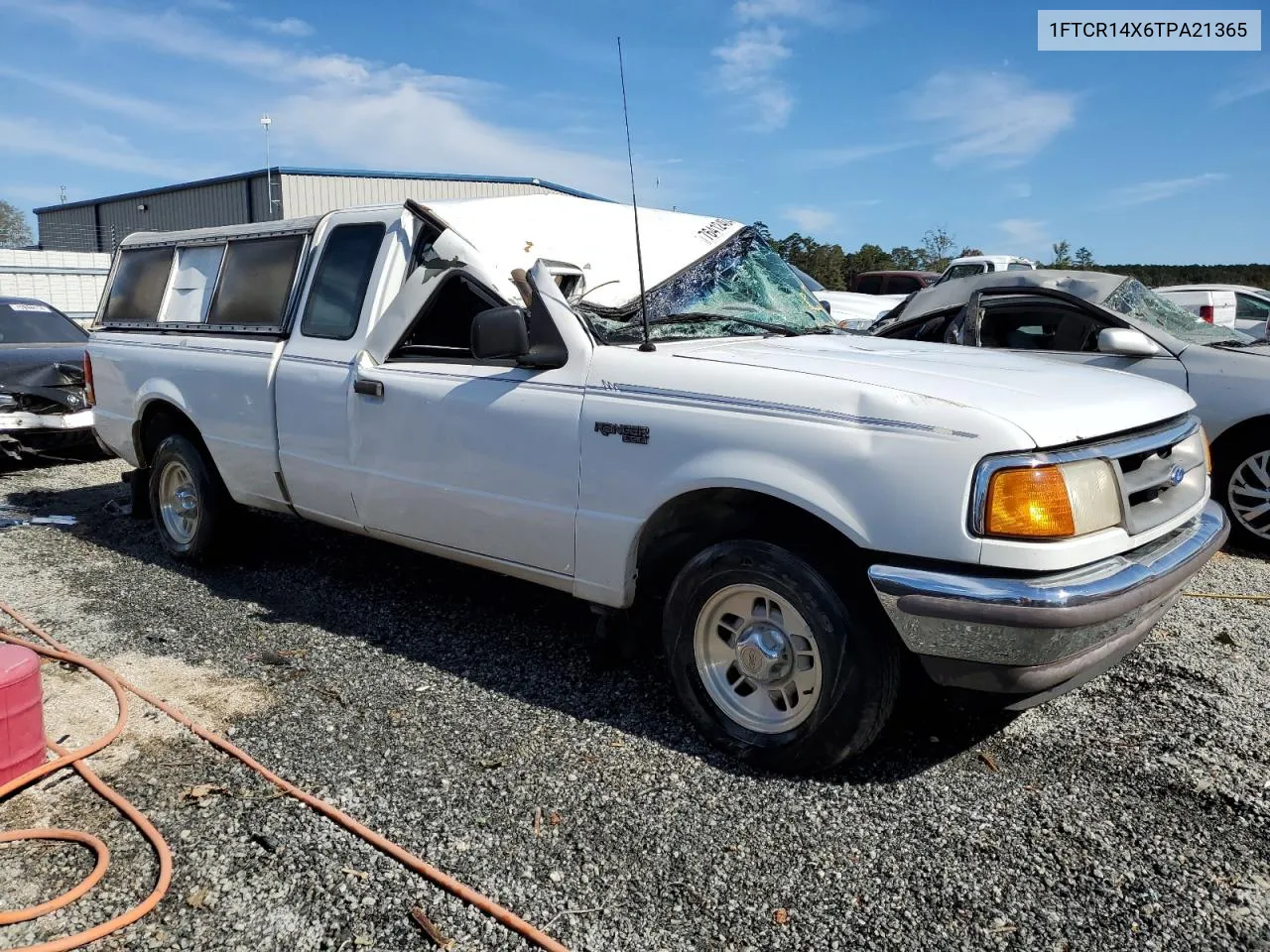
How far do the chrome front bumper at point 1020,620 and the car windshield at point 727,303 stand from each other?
1.54 m

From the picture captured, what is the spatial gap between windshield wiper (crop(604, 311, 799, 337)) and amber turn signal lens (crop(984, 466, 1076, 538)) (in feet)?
5.46

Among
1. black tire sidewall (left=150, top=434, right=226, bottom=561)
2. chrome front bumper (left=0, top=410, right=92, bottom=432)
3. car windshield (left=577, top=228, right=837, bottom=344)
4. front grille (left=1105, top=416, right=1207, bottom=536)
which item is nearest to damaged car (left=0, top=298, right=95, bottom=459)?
chrome front bumper (left=0, top=410, right=92, bottom=432)

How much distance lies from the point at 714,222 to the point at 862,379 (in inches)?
83.0

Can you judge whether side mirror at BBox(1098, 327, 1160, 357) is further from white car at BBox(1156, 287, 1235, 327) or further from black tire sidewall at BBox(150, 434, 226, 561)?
black tire sidewall at BBox(150, 434, 226, 561)

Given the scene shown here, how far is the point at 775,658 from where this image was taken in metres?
3.21

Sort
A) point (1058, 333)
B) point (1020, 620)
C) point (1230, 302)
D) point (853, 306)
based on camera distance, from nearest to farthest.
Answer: point (1020, 620) → point (1058, 333) → point (1230, 302) → point (853, 306)

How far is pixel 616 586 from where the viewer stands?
3.58m

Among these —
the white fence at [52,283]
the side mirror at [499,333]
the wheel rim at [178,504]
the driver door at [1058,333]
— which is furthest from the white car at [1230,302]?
the white fence at [52,283]

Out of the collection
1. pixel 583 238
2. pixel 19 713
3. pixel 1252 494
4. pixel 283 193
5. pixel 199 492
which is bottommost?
pixel 19 713

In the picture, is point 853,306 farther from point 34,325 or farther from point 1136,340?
point 34,325

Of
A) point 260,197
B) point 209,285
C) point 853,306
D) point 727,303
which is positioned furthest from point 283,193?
point 727,303

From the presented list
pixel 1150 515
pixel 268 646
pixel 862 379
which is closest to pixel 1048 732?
pixel 1150 515

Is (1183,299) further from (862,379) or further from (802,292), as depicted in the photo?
(862,379)

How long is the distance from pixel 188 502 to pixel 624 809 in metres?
3.88
